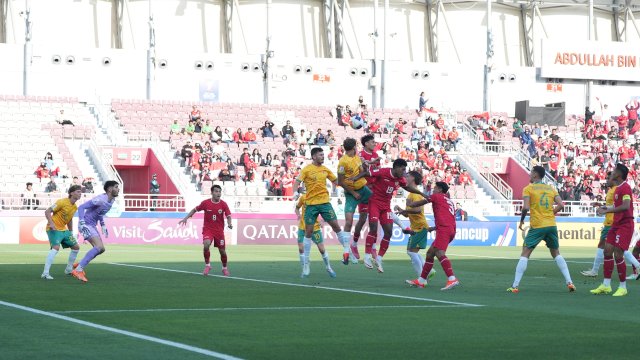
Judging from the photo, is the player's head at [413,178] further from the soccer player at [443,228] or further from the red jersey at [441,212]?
the red jersey at [441,212]

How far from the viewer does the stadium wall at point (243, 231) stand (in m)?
40.0

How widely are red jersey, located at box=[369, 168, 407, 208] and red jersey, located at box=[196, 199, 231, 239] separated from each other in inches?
110

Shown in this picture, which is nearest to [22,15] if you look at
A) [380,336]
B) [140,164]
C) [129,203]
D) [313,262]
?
[140,164]

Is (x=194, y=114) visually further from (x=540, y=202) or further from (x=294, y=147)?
(x=540, y=202)

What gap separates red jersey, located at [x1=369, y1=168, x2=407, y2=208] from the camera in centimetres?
2266

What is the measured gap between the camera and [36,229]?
131ft

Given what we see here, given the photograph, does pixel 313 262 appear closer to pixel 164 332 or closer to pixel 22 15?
pixel 164 332

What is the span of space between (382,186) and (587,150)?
35.8 m

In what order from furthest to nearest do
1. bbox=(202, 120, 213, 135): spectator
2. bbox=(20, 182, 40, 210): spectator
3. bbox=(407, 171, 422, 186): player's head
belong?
bbox=(202, 120, 213, 135): spectator → bbox=(20, 182, 40, 210): spectator → bbox=(407, 171, 422, 186): player's head

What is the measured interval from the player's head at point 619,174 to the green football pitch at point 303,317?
5.80ft

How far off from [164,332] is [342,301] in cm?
448

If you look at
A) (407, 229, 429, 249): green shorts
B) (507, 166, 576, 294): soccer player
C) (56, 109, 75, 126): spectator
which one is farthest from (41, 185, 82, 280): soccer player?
(56, 109, 75, 126): spectator

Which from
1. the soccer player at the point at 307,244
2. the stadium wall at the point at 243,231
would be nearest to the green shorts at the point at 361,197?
the soccer player at the point at 307,244

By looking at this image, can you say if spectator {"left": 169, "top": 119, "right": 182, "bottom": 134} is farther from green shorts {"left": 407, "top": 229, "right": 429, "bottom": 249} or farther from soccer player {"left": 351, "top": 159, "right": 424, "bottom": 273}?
green shorts {"left": 407, "top": 229, "right": 429, "bottom": 249}
